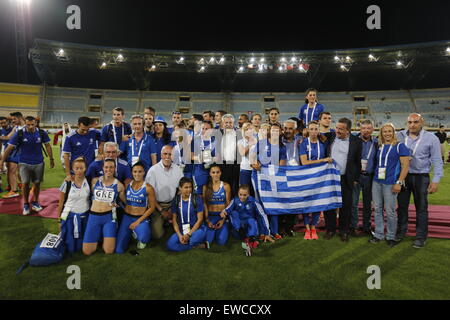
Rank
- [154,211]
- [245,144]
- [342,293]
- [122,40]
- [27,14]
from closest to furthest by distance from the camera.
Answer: [342,293] → [154,211] → [245,144] → [27,14] → [122,40]

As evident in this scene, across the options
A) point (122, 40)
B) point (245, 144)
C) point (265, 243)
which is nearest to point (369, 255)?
point (265, 243)

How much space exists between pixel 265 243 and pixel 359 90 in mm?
35633

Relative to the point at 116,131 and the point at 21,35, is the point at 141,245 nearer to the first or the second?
the point at 116,131

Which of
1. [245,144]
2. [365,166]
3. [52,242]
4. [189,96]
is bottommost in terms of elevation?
[52,242]

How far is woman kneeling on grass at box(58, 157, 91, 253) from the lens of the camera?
11.3ft

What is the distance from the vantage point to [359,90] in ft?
107

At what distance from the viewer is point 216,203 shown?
13.0 ft

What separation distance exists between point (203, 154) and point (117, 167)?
4.99 feet

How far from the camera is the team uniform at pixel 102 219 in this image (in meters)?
3.47

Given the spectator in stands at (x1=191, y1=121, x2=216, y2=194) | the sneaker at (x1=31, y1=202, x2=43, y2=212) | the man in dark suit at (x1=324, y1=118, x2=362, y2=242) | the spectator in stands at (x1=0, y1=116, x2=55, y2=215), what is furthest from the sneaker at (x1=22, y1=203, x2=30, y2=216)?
the man in dark suit at (x1=324, y1=118, x2=362, y2=242)

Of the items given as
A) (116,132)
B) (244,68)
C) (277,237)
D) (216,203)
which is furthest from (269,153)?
(244,68)

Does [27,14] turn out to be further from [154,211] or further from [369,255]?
[369,255]

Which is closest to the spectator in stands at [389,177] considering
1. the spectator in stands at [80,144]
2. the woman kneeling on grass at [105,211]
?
the woman kneeling on grass at [105,211]

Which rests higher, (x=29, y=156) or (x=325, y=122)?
(x=325, y=122)
